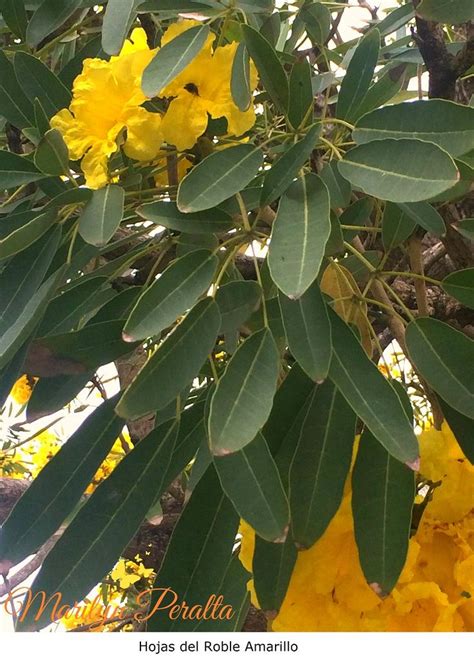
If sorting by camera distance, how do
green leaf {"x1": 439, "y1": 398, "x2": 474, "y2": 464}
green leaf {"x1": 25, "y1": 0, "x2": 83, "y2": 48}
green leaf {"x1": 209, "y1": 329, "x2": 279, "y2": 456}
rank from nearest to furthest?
green leaf {"x1": 209, "y1": 329, "x2": 279, "y2": 456} < green leaf {"x1": 439, "y1": 398, "x2": 474, "y2": 464} < green leaf {"x1": 25, "y1": 0, "x2": 83, "y2": 48}

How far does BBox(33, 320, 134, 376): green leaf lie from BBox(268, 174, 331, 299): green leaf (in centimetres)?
13

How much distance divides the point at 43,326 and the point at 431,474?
0.93 ft

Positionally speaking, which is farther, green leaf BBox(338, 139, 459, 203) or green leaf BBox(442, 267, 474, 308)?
green leaf BBox(442, 267, 474, 308)

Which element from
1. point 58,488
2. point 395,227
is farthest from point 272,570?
point 395,227

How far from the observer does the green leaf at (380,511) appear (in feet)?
1.32

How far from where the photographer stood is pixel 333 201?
516 millimetres

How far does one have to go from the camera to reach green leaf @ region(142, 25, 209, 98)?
0.43m

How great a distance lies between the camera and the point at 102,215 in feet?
1.43

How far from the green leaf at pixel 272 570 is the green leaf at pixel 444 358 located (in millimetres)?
127

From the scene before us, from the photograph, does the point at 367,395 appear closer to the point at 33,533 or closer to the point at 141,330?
the point at 141,330

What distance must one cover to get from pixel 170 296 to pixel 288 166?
101mm

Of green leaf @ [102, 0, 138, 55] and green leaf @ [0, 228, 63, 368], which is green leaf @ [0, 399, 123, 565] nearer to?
green leaf @ [0, 228, 63, 368]

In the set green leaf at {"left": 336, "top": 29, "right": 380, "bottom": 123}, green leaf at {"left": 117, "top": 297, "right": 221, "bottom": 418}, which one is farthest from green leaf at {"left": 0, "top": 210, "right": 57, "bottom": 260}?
green leaf at {"left": 336, "top": 29, "right": 380, "bottom": 123}

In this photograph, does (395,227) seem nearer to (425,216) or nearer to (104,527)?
(425,216)
